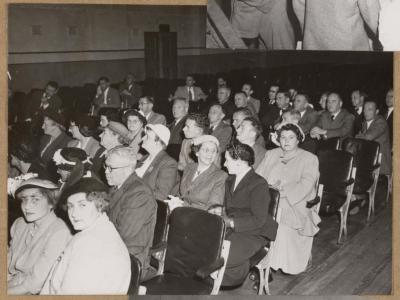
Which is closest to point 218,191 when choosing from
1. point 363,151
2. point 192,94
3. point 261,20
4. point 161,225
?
point 161,225

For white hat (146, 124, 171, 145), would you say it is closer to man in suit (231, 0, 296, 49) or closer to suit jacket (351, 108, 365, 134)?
man in suit (231, 0, 296, 49)

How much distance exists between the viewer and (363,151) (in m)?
4.14

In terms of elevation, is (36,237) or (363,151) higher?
(363,151)

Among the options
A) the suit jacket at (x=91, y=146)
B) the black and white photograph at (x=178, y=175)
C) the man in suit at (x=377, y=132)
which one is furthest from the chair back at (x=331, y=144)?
the suit jacket at (x=91, y=146)

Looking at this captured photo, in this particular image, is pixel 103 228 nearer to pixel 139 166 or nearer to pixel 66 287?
pixel 66 287

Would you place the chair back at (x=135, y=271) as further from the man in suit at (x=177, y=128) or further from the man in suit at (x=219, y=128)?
the man in suit at (x=219, y=128)

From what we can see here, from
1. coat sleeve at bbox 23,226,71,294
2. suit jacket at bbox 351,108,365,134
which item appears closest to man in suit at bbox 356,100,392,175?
suit jacket at bbox 351,108,365,134

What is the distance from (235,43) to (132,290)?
1.64 metres

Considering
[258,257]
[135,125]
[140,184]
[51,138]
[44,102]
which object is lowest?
[258,257]

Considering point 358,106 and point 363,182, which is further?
point 358,106

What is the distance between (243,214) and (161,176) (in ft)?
2.27

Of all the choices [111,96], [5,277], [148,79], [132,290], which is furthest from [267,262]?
[111,96]

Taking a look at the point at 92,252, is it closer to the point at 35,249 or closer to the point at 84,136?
the point at 35,249

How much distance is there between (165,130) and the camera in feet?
11.5
